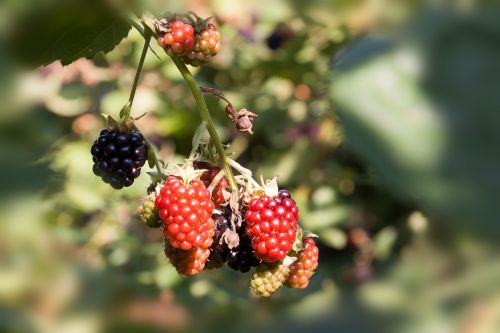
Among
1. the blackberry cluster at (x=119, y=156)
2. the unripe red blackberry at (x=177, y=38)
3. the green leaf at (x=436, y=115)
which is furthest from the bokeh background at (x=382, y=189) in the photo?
the blackberry cluster at (x=119, y=156)

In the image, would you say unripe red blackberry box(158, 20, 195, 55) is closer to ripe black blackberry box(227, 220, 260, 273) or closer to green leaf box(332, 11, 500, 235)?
ripe black blackberry box(227, 220, 260, 273)

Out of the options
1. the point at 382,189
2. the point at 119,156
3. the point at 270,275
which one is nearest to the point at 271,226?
the point at 270,275

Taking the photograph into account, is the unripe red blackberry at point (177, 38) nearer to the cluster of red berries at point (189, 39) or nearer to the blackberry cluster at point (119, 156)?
the cluster of red berries at point (189, 39)

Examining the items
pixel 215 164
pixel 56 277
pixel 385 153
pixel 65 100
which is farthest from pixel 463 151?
pixel 65 100

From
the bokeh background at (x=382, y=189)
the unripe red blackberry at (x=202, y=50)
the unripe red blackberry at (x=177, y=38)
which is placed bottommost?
the bokeh background at (x=382, y=189)

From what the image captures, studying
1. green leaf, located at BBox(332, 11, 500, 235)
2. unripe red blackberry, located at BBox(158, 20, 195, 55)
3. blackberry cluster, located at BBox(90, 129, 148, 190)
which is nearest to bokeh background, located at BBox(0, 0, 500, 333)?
green leaf, located at BBox(332, 11, 500, 235)

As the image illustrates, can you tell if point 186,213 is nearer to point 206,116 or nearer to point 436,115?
point 206,116
